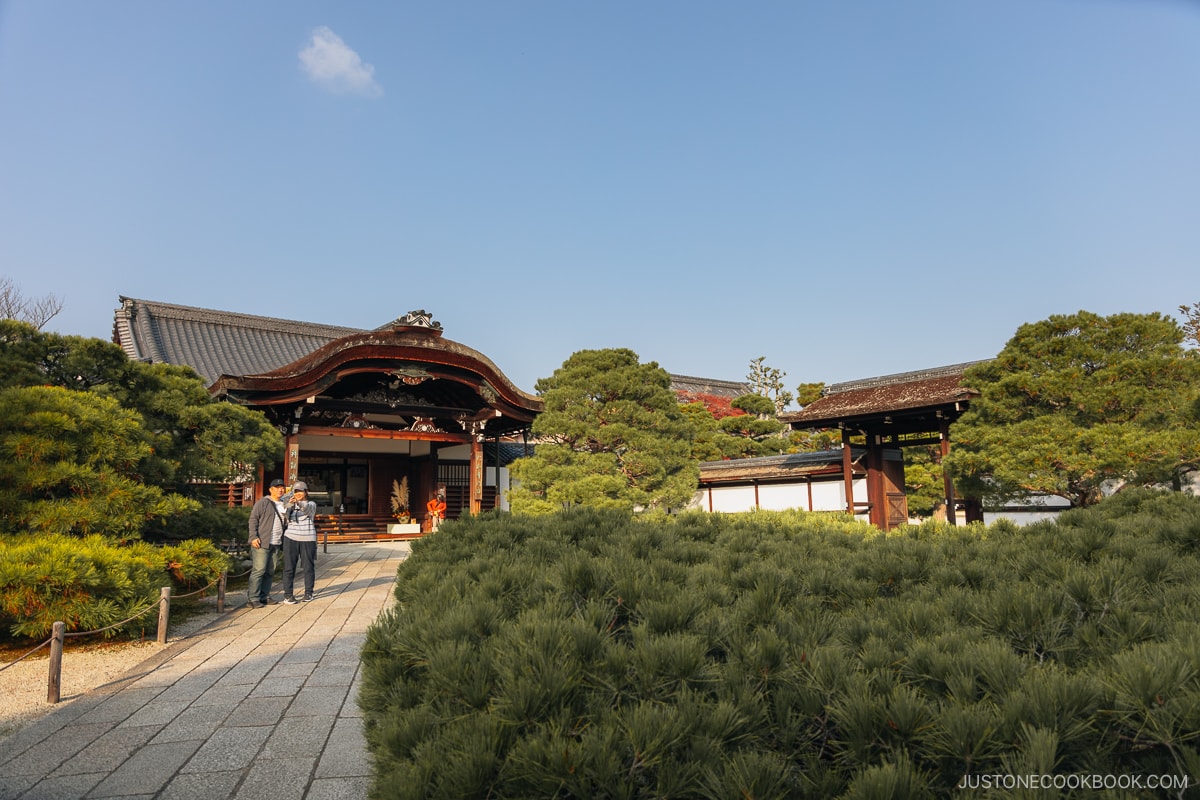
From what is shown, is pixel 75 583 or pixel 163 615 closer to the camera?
pixel 75 583

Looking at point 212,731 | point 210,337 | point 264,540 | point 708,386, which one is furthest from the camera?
point 708,386

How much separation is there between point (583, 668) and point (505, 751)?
0.29m

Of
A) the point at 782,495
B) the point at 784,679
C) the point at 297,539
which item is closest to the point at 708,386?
the point at 782,495

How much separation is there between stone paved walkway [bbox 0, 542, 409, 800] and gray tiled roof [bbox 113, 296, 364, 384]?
16240 mm

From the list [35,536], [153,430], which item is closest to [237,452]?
[153,430]

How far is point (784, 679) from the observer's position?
5.41 ft

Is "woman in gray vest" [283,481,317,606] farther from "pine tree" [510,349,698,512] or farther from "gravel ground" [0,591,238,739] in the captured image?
"pine tree" [510,349,698,512]

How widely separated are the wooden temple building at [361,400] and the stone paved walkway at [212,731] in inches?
412

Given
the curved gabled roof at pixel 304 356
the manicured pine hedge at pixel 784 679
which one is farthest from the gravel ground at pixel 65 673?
the curved gabled roof at pixel 304 356

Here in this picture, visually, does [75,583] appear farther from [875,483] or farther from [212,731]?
[875,483]

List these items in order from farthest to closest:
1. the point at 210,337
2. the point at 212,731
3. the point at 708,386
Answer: the point at 708,386
the point at 210,337
the point at 212,731

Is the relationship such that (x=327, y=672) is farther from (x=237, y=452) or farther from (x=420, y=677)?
(x=237, y=452)

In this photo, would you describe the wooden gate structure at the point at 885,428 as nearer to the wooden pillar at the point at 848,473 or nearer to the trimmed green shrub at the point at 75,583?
the wooden pillar at the point at 848,473

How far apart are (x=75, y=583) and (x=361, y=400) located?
12.3m
